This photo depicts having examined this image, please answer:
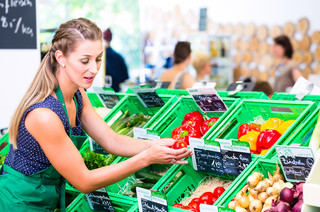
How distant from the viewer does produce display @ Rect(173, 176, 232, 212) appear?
2547mm

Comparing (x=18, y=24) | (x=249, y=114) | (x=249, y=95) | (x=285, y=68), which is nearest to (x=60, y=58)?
(x=249, y=114)

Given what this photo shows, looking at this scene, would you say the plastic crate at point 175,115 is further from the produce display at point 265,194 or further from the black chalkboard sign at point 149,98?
the produce display at point 265,194

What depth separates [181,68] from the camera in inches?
268

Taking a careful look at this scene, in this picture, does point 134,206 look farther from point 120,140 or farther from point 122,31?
point 122,31

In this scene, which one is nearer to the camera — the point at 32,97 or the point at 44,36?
the point at 32,97

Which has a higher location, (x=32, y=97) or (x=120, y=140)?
(x=32, y=97)

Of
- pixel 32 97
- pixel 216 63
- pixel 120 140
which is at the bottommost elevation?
pixel 216 63

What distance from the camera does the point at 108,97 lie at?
389 cm

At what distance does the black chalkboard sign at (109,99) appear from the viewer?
3830mm

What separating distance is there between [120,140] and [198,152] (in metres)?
0.50

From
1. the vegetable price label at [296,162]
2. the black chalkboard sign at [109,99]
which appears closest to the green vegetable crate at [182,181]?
the vegetable price label at [296,162]

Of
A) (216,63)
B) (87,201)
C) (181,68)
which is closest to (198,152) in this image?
(87,201)

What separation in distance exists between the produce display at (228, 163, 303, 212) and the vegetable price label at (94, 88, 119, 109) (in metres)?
1.81

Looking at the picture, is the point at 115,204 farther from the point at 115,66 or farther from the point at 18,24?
the point at 115,66
